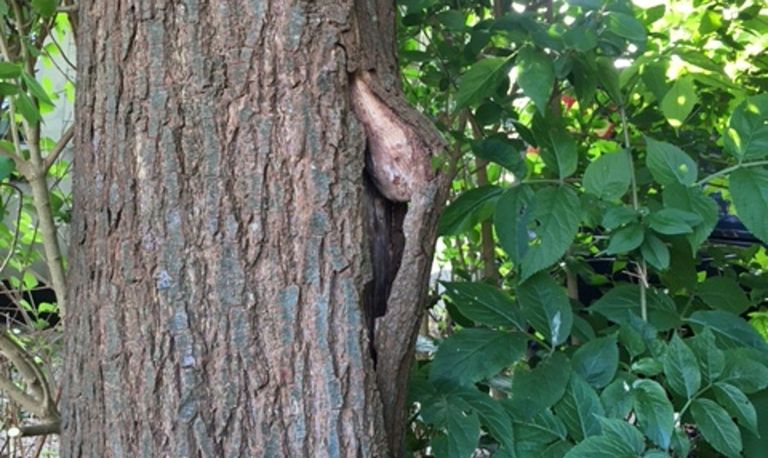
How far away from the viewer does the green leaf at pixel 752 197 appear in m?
1.54

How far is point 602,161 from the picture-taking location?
169cm

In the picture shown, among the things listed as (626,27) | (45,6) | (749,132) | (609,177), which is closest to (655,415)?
(609,177)

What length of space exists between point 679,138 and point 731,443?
4.08 ft

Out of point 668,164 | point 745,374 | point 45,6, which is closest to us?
point 745,374

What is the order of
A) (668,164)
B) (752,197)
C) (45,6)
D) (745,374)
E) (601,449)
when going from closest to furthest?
(601,449) → (745,374) → (752,197) → (668,164) → (45,6)

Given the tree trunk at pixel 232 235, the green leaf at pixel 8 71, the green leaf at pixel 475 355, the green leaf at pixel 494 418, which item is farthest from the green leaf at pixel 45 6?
the green leaf at pixel 494 418

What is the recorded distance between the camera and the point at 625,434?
52.6 inches

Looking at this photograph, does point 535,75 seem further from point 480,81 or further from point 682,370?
point 682,370

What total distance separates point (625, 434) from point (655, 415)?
2.6 inches

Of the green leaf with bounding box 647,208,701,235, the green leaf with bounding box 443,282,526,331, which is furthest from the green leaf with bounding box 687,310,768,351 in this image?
the green leaf with bounding box 443,282,526,331

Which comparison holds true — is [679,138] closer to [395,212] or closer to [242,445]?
[395,212]

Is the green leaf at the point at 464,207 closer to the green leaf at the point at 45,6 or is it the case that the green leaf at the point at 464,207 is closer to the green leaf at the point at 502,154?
the green leaf at the point at 502,154

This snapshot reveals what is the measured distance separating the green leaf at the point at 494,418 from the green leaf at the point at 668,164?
0.58 metres

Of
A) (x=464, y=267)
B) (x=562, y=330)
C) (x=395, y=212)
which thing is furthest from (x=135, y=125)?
A: (x=464, y=267)
